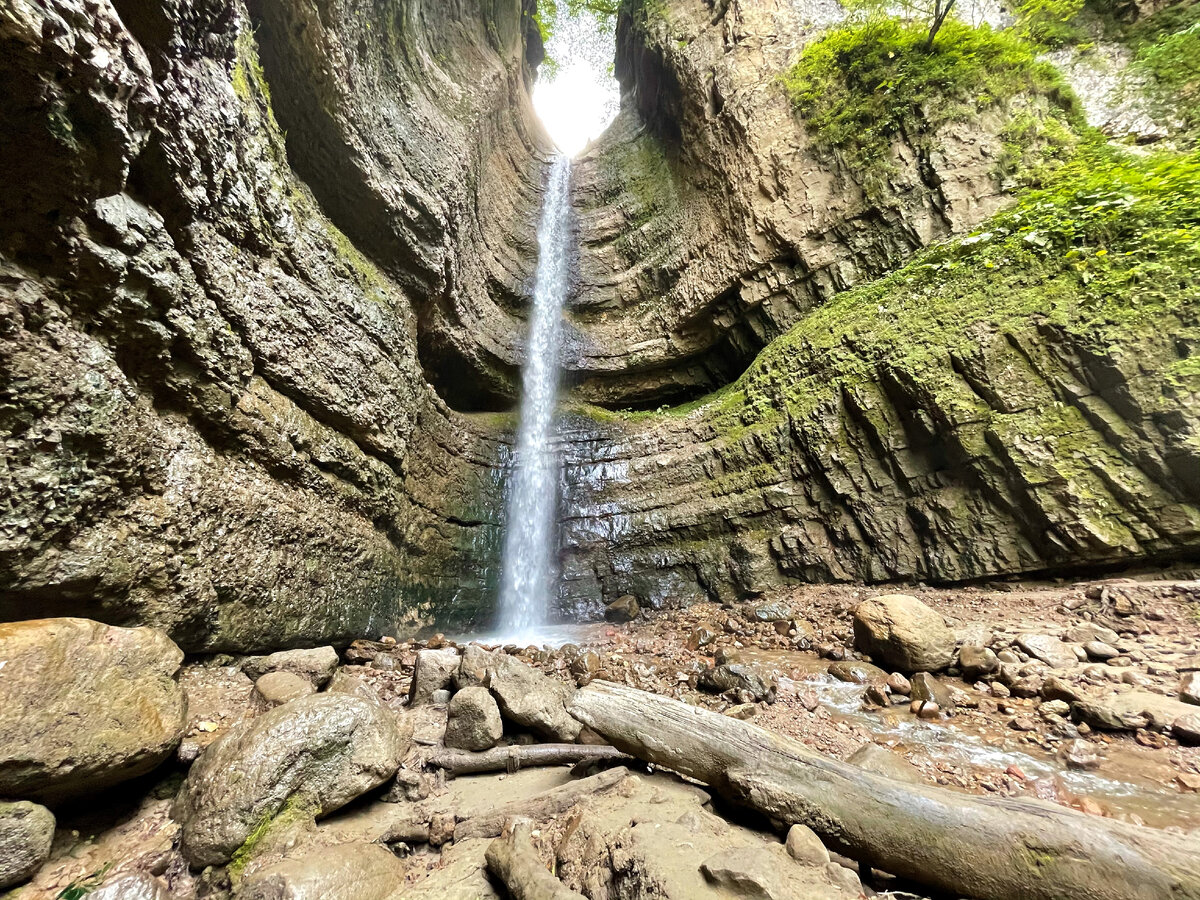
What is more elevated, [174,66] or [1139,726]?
[174,66]

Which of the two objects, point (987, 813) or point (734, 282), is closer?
point (987, 813)

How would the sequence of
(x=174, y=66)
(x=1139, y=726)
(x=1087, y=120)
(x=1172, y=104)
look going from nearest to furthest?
(x=1139, y=726) < (x=174, y=66) < (x=1172, y=104) < (x=1087, y=120)

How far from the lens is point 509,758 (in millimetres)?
3266

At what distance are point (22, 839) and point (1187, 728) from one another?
6.23 m

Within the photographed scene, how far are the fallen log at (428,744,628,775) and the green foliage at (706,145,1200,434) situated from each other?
6.30 metres

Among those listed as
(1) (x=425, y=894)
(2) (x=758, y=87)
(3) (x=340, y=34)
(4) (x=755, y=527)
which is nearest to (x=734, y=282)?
(2) (x=758, y=87)

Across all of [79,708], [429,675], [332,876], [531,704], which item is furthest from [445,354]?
[332,876]

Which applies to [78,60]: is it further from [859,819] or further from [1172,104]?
[1172,104]

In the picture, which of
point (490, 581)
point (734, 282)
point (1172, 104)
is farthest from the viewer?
point (734, 282)

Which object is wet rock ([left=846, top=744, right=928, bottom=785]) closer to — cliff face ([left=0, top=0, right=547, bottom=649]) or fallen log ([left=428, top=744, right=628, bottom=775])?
fallen log ([left=428, top=744, right=628, bottom=775])

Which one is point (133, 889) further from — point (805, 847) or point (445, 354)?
point (445, 354)

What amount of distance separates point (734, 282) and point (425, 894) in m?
10.3

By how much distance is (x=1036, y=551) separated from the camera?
549cm

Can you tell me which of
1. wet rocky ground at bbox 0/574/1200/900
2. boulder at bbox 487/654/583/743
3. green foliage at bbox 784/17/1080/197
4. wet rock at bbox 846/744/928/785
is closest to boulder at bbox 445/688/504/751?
wet rocky ground at bbox 0/574/1200/900
